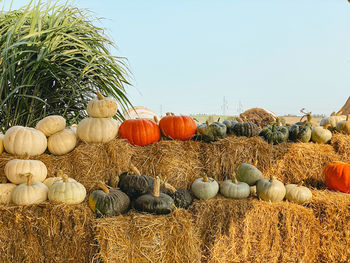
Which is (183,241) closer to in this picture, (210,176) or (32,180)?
(210,176)

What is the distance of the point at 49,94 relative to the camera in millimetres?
4582

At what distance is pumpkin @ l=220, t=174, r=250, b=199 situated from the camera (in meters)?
3.14

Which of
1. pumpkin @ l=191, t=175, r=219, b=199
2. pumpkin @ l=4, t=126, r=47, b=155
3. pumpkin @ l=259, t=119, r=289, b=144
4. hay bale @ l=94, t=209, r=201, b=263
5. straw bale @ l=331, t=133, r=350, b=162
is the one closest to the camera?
hay bale @ l=94, t=209, r=201, b=263

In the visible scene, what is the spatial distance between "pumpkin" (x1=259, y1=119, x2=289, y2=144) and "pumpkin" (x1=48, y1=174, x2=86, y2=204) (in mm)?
2113

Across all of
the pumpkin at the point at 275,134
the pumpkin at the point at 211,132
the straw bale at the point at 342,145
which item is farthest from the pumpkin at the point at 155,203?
the straw bale at the point at 342,145

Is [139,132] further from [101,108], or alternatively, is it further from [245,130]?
[245,130]

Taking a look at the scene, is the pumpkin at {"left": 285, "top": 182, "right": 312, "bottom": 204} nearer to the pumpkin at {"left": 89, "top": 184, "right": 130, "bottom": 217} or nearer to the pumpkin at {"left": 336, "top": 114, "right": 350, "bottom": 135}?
the pumpkin at {"left": 336, "top": 114, "right": 350, "bottom": 135}

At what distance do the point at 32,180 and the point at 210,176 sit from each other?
1.72 m

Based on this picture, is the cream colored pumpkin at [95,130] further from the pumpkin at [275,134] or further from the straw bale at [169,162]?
the pumpkin at [275,134]

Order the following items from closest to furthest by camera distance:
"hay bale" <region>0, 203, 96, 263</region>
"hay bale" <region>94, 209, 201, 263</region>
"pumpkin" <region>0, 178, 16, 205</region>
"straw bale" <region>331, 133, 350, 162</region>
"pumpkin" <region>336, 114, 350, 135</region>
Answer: "hay bale" <region>94, 209, 201, 263</region>
"hay bale" <region>0, 203, 96, 263</region>
"pumpkin" <region>0, 178, 16, 205</region>
"straw bale" <region>331, 133, 350, 162</region>
"pumpkin" <region>336, 114, 350, 135</region>

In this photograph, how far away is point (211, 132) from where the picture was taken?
12.0 ft

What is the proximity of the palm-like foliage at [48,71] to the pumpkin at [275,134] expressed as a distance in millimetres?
1893

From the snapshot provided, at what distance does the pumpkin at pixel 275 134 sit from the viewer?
12.4 feet

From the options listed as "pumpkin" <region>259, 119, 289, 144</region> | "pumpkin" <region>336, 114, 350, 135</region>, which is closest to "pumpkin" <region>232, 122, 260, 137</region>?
"pumpkin" <region>259, 119, 289, 144</region>
